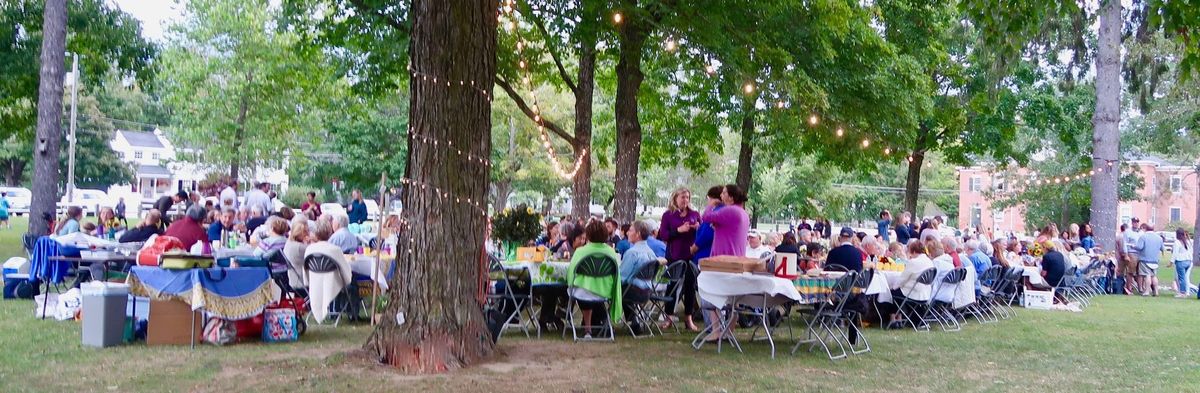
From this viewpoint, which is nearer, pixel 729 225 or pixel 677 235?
pixel 729 225

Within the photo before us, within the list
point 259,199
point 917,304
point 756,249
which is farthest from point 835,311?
point 259,199

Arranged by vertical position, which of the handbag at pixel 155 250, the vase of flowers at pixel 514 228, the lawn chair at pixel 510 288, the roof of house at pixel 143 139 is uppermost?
the roof of house at pixel 143 139

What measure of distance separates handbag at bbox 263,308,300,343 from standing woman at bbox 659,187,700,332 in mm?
3691

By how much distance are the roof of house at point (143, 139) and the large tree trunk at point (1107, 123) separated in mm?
62587

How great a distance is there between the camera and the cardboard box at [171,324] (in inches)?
317

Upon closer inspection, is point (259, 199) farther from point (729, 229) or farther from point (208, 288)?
point (729, 229)

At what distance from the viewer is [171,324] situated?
8.11 metres

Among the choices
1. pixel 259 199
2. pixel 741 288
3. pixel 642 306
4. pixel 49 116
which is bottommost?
pixel 642 306

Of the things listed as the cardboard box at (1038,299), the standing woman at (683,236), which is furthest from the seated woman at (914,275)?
the cardboard box at (1038,299)

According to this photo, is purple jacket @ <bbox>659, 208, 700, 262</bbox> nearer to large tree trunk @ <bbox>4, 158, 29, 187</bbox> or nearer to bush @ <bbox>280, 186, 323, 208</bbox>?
bush @ <bbox>280, 186, 323, 208</bbox>

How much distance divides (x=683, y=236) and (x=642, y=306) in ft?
2.81

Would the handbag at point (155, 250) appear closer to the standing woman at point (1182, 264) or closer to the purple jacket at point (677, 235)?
the purple jacket at point (677, 235)

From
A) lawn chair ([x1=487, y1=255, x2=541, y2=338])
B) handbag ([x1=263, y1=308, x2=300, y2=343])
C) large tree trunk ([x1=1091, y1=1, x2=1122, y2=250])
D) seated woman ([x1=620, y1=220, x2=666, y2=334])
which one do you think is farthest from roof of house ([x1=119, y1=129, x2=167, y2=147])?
seated woman ([x1=620, y1=220, x2=666, y2=334])

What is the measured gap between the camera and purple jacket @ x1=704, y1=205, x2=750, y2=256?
9172 mm
